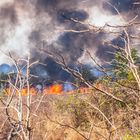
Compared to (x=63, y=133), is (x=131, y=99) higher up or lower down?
lower down

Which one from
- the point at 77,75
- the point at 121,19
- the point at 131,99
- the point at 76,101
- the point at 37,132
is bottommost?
the point at 77,75

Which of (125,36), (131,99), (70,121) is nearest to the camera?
(125,36)

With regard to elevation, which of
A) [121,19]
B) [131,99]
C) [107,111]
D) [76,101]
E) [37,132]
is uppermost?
[76,101]

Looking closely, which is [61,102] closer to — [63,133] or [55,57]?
[63,133]

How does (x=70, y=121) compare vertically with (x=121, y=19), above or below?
above

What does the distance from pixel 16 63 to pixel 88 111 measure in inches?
353

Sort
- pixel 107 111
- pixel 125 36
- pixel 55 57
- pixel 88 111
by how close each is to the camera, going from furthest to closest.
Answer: pixel 88 111 → pixel 107 111 → pixel 125 36 → pixel 55 57

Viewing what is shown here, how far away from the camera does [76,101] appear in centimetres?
1314

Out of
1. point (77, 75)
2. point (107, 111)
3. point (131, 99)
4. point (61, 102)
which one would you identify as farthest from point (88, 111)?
point (77, 75)

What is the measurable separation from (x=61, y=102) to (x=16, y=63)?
449 inches

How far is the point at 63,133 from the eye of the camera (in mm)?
11805

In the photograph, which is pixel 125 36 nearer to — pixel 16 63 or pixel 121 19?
pixel 121 19

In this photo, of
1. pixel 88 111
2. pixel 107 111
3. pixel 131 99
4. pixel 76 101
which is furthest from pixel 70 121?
pixel 131 99

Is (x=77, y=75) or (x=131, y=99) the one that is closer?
(x=77, y=75)
